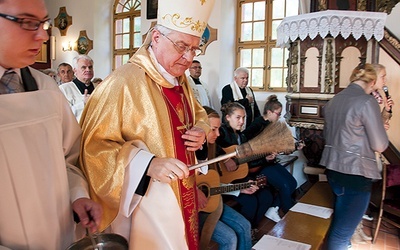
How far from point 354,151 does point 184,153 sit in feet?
5.79

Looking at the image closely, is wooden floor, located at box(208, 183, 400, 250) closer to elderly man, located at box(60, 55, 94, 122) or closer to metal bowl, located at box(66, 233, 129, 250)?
elderly man, located at box(60, 55, 94, 122)

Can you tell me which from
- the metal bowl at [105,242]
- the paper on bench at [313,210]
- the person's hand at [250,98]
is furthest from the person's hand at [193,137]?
the person's hand at [250,98]

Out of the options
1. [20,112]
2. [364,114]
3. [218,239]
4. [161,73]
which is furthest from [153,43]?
[364,114]

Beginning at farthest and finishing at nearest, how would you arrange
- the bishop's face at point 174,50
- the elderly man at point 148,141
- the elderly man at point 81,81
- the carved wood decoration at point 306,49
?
the carved wood decoration at point 306,49 → the elderly man at point 81,81 → the bishop's face at point 174,50 → the elderly man at point 148,141

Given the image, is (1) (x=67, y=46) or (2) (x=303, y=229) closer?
(2) (x=303, y=229)

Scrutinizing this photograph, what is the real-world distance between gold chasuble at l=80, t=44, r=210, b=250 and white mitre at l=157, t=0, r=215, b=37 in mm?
181

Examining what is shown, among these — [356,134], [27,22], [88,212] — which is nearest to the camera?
[27,22]

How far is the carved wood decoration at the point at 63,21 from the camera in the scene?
10.5 m

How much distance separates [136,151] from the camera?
4.74ft

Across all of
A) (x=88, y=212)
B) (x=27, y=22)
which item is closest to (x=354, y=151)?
(x=88, y=212)

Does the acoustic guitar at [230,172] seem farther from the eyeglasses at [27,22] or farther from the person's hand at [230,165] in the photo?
the eyeglasses at [27,22]

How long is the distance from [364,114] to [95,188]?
217 centimetres

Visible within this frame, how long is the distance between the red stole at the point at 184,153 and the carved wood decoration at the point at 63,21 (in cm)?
987

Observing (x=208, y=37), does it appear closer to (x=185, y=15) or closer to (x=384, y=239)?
(x=384, y=239)
